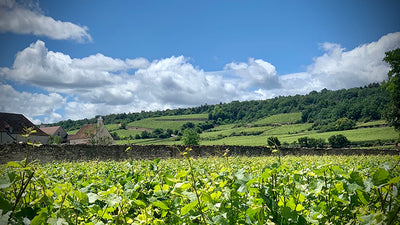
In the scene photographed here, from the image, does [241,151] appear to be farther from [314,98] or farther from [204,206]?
[314,98]

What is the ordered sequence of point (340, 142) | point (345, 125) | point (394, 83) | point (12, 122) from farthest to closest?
1. point (345, 125)
2. point (340, 142)
3. point (12, 122)
4. point (394, 83)

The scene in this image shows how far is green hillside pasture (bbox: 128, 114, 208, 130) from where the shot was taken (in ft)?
371

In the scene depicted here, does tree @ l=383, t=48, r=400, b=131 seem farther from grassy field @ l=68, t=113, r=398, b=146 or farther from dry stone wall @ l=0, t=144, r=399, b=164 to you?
grassy field @ l=68, t=113, r=398, b=146

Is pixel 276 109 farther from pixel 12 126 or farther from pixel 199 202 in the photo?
pixel 199 202

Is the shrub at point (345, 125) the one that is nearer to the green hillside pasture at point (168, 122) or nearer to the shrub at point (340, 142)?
the shrub at point (340, 142)

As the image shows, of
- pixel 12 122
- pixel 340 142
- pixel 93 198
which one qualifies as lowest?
pixel 340 142

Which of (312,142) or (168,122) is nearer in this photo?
(312,142)

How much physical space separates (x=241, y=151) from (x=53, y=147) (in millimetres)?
18918

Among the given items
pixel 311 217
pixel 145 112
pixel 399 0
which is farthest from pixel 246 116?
pixel 311 217

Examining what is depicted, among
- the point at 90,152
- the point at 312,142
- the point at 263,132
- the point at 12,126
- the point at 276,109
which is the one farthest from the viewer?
the point at 276,109

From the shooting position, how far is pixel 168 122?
396ft

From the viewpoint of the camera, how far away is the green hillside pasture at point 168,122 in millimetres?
113150

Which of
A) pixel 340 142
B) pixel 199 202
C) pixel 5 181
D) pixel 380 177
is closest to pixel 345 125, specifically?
pixel 340 142

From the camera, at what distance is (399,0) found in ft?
142
